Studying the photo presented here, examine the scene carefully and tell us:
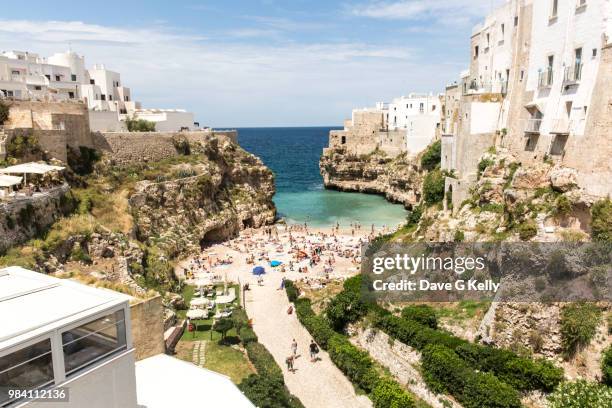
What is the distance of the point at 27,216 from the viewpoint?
2275 centimetres

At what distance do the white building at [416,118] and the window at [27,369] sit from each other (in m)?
49.9

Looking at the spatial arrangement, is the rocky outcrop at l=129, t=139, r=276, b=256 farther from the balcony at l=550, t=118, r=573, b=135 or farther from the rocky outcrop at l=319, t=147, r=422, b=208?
the balcony at l=550, t=118, r=573, b=135

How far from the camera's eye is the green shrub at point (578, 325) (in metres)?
14.9

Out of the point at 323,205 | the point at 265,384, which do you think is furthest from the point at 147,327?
the point at 323,205

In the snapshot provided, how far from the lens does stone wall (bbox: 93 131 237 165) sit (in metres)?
37.7

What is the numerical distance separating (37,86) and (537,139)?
42.8 m

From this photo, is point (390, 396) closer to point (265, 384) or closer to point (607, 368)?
point (265, 384)

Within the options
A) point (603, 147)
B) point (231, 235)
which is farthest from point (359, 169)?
point (603, 147)

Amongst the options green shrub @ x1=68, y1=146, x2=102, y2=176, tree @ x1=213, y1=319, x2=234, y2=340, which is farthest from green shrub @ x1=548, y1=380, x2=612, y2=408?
green shrub @ x1=68, y1=146, x2=102, y2=176

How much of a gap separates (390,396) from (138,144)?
32779mm

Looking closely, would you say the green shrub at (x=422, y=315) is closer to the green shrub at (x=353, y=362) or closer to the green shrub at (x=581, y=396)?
the green shrub at (x=353, y=362)

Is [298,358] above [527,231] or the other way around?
the other way around

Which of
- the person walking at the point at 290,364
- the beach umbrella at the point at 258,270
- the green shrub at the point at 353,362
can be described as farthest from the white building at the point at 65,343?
the beach umbrella at the point at 258,270

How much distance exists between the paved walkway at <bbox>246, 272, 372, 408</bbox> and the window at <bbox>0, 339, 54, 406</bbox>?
1176 cm
